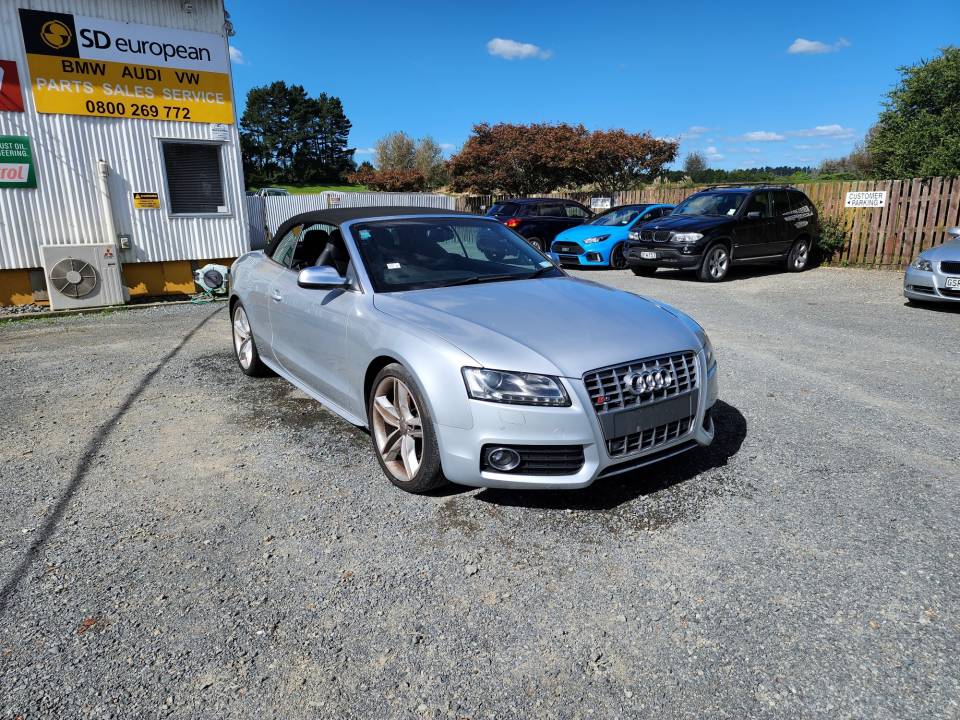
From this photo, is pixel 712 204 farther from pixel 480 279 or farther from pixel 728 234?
pixel 480 279

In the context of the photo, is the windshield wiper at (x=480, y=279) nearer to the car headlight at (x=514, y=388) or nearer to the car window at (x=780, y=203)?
the car headlight at (x=514, y=388)

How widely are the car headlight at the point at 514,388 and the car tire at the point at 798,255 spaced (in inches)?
478

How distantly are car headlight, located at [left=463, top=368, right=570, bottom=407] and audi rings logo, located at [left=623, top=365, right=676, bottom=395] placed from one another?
349mm

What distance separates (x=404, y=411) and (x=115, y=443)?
2289 millimetres

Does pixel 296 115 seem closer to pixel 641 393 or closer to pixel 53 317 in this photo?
pixel 53 317

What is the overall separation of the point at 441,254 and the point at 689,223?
30.1 ft

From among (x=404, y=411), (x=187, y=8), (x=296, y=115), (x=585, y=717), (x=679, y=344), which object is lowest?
(x=585, y=717)

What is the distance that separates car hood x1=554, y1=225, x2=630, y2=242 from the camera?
14.2 meters

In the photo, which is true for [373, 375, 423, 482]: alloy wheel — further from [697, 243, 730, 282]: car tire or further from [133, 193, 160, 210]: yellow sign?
[697, 243, 730, 282]: car tire

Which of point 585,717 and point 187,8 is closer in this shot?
point 585,717

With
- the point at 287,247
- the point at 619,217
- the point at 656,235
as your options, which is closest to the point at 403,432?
the point at 287,247

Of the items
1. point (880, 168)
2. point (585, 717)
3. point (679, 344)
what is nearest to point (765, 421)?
point (679, 344)

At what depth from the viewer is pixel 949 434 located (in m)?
4.25

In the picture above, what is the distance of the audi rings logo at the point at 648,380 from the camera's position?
119 inches
